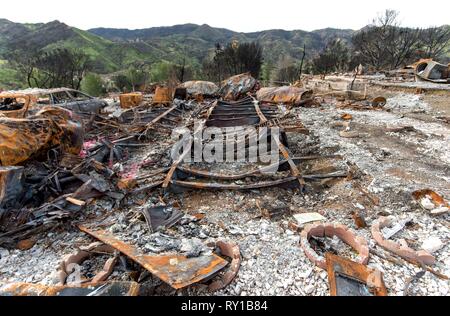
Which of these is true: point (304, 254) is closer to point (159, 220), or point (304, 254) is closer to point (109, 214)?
point (159, 220)

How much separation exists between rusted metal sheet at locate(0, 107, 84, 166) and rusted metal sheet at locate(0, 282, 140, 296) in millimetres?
2836

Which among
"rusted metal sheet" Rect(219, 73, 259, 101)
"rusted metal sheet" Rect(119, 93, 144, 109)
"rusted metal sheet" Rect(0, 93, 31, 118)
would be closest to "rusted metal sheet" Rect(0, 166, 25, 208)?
"rusted metal sheet" Rect(0, 93, 31, 118)

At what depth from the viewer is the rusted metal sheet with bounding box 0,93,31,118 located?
19.5 feet

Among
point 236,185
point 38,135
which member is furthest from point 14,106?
point 236,185

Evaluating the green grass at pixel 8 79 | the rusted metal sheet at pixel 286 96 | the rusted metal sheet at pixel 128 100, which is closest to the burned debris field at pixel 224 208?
the rusted metal sheet at pixel 286 96

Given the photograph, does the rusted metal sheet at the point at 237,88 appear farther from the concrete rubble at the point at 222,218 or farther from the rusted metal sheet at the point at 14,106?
the rusted metal sheet at the point at 14,106

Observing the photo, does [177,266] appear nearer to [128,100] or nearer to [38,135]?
[38,135]

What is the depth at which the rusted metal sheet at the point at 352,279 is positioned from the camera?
7.13ft

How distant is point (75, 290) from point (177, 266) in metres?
0.87

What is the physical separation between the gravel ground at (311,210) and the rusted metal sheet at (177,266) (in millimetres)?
194

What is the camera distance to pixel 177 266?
233 cm

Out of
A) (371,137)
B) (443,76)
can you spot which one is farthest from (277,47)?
(371,137)

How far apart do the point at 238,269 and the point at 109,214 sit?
7.44 feet
